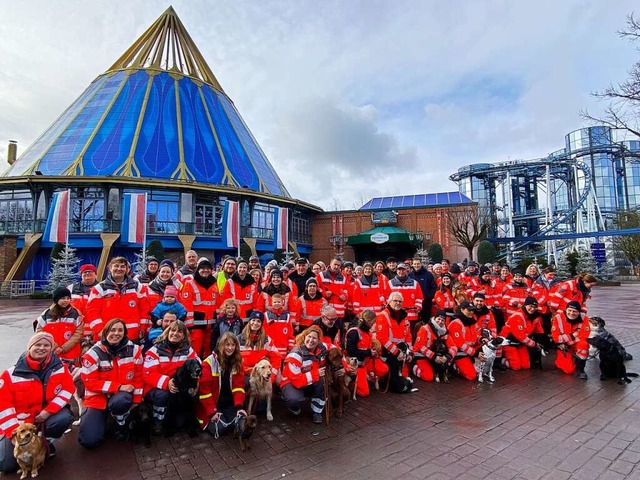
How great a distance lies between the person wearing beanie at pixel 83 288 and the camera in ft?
18.0

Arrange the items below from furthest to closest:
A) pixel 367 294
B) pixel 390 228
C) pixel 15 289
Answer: pixel 390 228 < pixel 15 289 < pixel 367 294

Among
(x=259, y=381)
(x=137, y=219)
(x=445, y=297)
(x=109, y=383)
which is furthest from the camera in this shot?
(x=137, y=219)

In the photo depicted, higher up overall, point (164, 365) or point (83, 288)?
point (83, 288)

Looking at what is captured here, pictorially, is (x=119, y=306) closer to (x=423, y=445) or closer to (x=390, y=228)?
(x=423, y=445)

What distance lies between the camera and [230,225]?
2722 cm

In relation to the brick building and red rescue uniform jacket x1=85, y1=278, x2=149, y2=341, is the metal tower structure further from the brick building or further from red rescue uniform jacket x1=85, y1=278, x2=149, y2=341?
red rescue uniform jacket x1=85, y1=278, x2=149, y2=341

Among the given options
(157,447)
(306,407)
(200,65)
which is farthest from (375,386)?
(200,65)

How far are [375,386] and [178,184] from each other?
25.0 meters

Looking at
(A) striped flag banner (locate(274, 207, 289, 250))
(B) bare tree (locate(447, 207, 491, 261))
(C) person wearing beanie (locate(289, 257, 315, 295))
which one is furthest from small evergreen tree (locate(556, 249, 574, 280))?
(C) person wearing beanie (locate(289, 257, 315, 295))

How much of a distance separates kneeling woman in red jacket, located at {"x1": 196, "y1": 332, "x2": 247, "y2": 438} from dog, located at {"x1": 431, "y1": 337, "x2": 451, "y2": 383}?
12.1 ft

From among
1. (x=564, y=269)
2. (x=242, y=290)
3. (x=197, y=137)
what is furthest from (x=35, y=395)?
(x=564, y=269)

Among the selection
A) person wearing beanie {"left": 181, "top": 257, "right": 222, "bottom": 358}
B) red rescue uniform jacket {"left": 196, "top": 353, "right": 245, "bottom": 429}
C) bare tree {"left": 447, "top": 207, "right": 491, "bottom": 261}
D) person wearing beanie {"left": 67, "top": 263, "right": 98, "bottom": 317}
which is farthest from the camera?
bare tree {"left": 447, "top": 207, "right": 491, "bottom": 261}

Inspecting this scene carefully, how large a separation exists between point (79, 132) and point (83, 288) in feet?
102

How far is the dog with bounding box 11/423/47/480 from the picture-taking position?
11.2 feet
